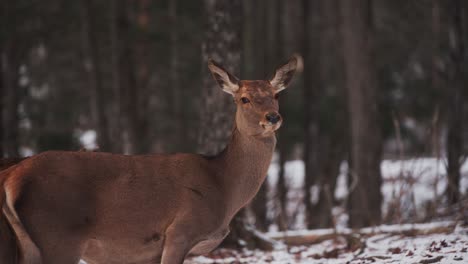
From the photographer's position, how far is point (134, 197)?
655cm

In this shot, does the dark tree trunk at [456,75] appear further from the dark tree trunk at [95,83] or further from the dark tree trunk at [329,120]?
the dark tree trunk at [95,83]

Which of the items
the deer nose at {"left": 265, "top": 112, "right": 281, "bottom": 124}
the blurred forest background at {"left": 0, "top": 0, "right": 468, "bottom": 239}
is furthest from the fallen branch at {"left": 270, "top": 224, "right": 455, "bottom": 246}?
the deer nose at {"left": 265, "top": 112, "right": 281, "bottom": 124}

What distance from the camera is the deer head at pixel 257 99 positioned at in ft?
22.8

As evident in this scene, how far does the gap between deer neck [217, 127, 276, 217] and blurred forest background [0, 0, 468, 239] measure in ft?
10.1

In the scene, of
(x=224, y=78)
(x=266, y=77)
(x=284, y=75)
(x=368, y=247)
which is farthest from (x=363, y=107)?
(x=224, y=78)

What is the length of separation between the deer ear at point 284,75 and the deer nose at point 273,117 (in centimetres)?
77

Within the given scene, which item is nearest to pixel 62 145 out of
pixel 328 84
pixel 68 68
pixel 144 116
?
pixel 144 116

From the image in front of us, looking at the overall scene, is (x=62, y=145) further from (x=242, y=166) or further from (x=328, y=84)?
(x=328, y=84)

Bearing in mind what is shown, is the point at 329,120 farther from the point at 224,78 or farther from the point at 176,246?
the point at 176,246

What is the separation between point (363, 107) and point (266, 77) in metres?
6.54

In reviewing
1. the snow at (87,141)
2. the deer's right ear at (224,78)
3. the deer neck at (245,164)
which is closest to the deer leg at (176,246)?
the deer neck at (245,164)

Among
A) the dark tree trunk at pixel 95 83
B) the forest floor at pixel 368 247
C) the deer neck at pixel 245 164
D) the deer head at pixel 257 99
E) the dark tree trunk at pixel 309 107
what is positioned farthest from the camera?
the dark tree trunk at pixel 309 107

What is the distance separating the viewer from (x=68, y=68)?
29703 millimetres

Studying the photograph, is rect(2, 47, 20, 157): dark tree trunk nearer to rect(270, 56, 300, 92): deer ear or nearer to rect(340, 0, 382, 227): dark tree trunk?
rect(340, 0, 382, 227): dark tree trunk
